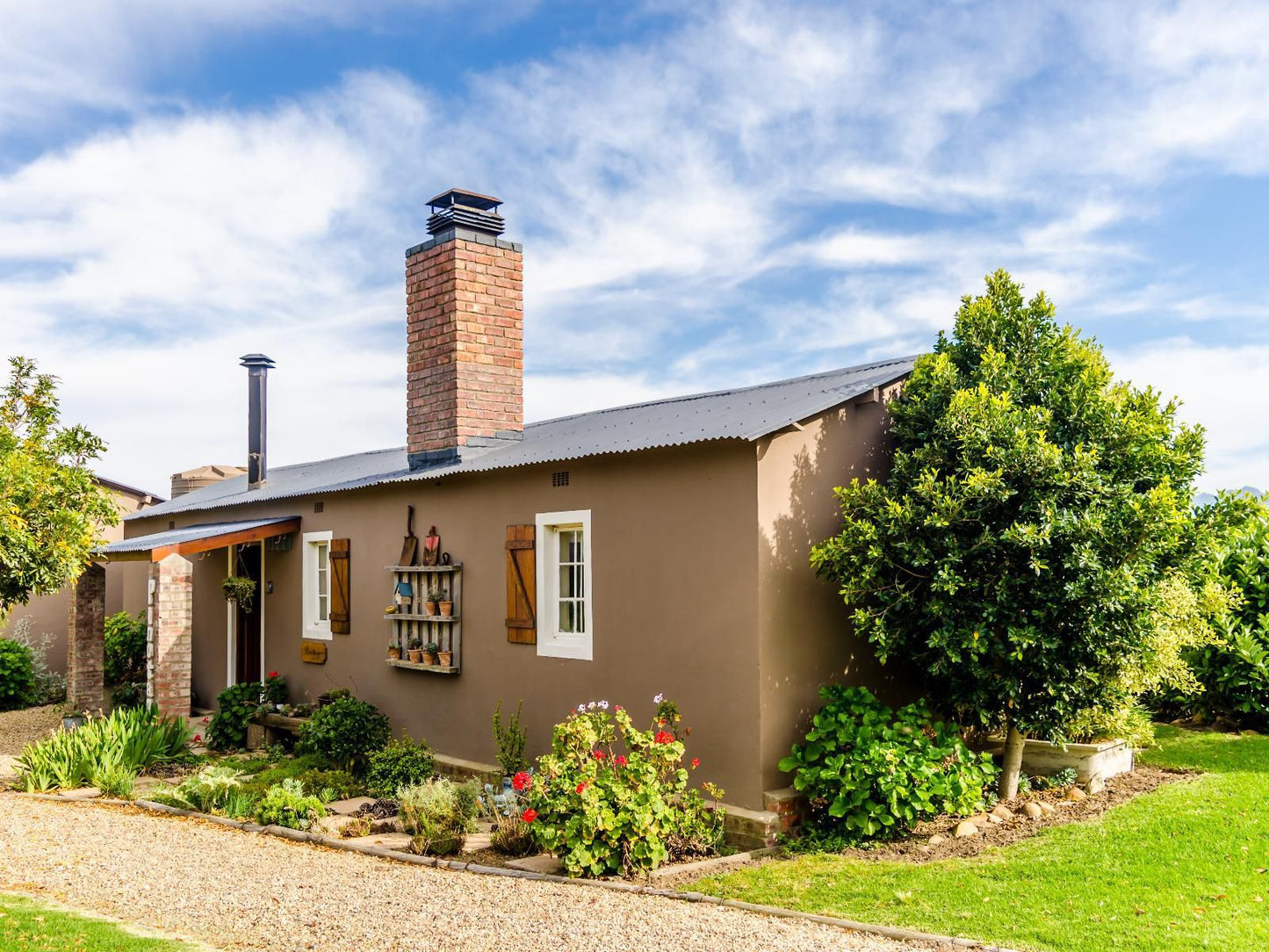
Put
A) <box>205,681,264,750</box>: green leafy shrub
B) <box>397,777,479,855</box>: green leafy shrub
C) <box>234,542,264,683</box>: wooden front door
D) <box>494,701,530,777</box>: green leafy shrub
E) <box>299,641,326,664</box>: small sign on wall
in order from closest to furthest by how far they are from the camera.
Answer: <box>397,777,479,855</box>: green leafy shrub → <box>494,701,530,777</box>: green leafy shrub → <box>205,681,264,750</box>: green leafy shrub → <box>299,641,326,664</box>: small sign on wall → <box>234,542,264,683</box>: wooden front door

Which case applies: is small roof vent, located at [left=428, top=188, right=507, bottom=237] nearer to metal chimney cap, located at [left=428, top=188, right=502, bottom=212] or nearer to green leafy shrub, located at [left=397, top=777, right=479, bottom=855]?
metal chimney cap, located at [left=428, top=188, right=502, bottom=212]

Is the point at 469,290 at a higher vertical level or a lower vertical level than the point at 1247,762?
higher

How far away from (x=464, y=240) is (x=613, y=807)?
22.8 ft

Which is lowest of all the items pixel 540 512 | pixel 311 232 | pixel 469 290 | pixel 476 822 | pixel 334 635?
pixel 476 822

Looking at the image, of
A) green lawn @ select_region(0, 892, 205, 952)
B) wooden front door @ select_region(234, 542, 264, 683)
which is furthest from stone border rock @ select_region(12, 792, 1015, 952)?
wooden front door @ select_region(234, 542, 264, 683)

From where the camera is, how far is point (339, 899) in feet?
19.3

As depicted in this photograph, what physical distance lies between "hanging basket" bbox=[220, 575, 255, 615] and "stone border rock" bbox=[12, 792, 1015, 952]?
3.87m

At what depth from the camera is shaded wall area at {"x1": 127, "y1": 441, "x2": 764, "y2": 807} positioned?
7.24 metres

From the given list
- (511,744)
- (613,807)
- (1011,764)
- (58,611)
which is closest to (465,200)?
(511,744)

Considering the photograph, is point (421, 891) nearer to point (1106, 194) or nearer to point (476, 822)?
point (476, 822)

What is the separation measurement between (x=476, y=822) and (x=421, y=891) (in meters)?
1.69

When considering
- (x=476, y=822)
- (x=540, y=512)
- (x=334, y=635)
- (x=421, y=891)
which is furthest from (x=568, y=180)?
(x=421, y=891)

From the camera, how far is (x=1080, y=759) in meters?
8.04

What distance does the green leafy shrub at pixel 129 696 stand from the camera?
1356cm
